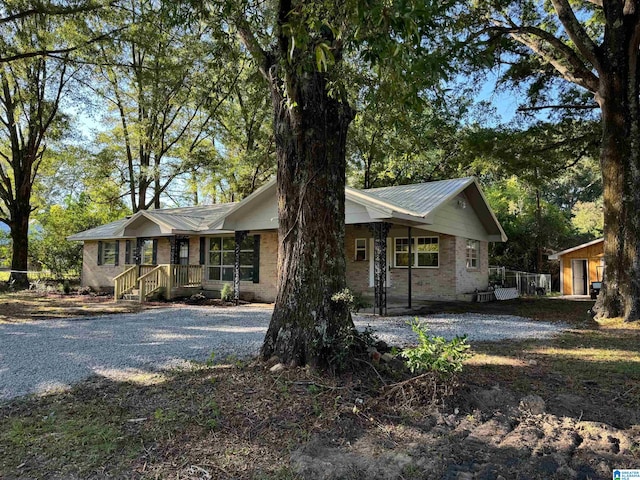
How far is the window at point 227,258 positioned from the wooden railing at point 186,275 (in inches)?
19.6

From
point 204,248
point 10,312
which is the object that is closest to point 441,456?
point 10,312

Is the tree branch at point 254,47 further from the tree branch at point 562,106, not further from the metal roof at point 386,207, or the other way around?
the tree branch at point 562,106

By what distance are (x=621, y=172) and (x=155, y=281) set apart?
1535 centimetres

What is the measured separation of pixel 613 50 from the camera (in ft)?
35.2

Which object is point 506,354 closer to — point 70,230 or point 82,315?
point 82,315

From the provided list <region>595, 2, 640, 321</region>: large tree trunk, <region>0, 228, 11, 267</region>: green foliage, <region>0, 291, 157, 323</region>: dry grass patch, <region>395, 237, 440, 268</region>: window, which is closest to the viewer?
<region>595, 2, 640, 321</region>: large tree trunk

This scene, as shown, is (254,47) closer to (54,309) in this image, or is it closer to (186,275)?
(54,309)

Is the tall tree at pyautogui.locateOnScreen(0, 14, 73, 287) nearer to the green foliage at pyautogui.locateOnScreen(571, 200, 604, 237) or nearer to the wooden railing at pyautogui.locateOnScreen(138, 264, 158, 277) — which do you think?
the wooden railing at pyautogui.locateOnScreen(138, 264, 158, 277)

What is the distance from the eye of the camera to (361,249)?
54.1 ft

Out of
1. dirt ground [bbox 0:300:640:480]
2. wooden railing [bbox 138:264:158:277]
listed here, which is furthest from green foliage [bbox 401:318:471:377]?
wooden railing [bbox 138:264:158:277]

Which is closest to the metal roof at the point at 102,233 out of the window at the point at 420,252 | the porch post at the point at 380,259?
the window at the point at 420,252

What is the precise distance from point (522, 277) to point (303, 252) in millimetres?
21494

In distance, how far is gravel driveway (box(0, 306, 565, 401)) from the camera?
18.3ft

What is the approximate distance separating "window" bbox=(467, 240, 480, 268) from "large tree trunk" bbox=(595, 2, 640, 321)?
20.2 feet
